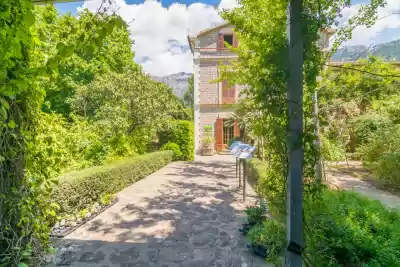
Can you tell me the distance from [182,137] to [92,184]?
7.93 metres

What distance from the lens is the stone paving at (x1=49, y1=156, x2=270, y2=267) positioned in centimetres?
329

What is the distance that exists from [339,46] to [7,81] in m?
4.23

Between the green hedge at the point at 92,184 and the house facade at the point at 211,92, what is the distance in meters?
8.20

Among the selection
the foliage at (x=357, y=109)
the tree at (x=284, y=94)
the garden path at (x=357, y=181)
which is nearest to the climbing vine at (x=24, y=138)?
the tree at (x=284, y=94)

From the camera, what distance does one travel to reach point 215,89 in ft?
52.7

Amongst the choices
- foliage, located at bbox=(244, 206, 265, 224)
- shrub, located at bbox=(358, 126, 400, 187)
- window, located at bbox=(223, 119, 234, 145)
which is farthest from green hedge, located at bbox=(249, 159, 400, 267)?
window, located at bbox=(223, 119, 234, 145)

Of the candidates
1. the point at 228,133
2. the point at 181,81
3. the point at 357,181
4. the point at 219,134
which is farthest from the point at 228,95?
the point at 181,81

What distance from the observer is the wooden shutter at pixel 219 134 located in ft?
52.6

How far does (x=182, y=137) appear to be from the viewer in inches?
515

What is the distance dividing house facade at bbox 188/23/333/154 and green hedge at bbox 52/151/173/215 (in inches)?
323

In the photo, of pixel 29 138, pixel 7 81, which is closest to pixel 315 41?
pixel 7 81

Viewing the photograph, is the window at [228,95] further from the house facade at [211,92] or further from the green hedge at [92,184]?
the green hedge at [92,184]

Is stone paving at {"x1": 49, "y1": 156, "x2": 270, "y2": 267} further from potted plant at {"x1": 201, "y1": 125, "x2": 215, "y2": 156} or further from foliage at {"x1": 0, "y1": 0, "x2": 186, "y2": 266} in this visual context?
potted plant at {"x1": 201, "y1": 125, "x2": 215, "y2": 156}

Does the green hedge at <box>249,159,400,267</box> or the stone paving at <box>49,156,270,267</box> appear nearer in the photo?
the green hedge at <box>249,159,400,267</box>
